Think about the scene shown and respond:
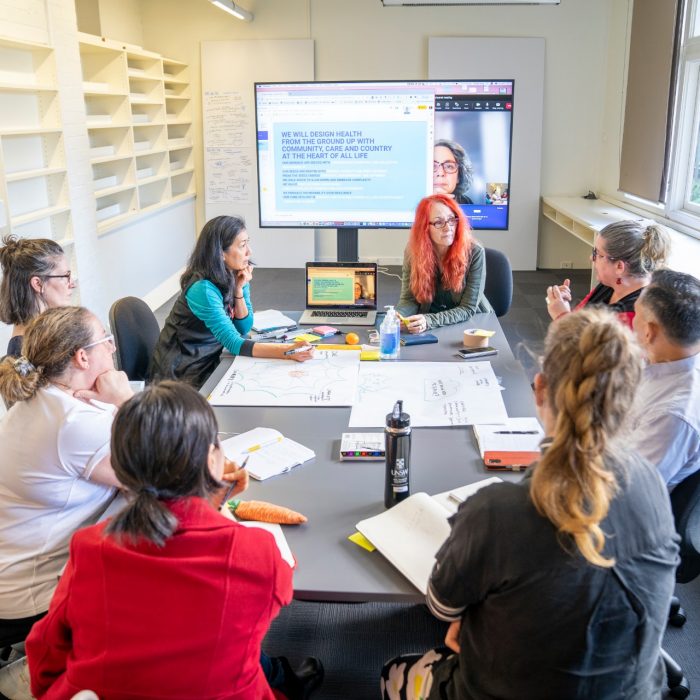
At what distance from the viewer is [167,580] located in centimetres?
110

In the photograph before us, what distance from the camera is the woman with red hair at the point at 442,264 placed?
3119 mm

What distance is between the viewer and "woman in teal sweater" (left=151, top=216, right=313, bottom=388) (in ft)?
8.95

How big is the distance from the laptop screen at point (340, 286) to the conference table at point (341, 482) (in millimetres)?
776

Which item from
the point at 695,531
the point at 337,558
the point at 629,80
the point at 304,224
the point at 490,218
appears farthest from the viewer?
the point at 629,80

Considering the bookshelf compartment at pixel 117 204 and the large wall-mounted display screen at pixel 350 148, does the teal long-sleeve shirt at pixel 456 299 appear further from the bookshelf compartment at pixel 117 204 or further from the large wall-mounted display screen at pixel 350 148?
the bookshelf compartment at pixel 117 204

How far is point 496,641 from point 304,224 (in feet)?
9.24

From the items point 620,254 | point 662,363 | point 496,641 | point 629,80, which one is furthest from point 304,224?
point 629,80

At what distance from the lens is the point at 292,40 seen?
673 cm

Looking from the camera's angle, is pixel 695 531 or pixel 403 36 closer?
pixel 695 531

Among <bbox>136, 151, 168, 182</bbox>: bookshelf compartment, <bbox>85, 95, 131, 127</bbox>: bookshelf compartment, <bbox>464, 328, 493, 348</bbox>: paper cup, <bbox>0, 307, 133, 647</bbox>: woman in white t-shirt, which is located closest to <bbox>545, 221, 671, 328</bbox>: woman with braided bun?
<bbox>464, 328, 493, 348</bbox>: paper cup

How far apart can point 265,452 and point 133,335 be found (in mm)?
1116

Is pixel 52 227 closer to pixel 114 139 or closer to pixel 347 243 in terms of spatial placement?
pixel 114 139

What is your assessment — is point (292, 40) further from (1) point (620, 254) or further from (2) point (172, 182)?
(1) point (620, 254)

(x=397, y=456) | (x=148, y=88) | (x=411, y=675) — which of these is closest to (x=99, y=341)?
(x=397, y=456)
